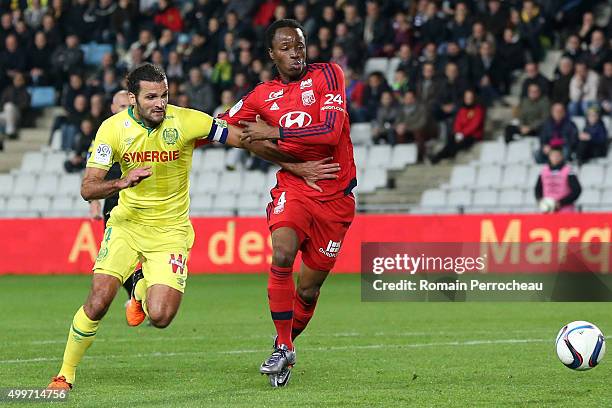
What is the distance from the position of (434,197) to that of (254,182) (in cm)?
342

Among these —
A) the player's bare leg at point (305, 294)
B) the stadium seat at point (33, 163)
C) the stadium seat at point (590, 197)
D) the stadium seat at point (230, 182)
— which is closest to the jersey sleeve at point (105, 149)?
the player's bare leg at point (305, 294)

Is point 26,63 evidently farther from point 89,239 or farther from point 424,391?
point 424,391

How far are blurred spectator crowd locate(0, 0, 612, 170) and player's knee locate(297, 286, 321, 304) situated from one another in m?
11.9

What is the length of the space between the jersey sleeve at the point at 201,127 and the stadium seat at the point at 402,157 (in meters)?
14.0

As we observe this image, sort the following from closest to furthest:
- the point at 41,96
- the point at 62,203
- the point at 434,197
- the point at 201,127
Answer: the point at 201,127
the point at 434,197
the point at 62,203
the point at 41,96

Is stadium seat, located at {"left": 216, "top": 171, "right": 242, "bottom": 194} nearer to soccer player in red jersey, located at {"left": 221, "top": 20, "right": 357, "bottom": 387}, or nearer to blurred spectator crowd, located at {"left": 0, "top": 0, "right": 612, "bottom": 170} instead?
blurred spectator crowd, located at {"left": 0, "top": 0, "right": 612, "bottom": 170}

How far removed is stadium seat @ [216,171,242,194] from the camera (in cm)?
2331

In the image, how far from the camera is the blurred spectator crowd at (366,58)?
71.3 ft

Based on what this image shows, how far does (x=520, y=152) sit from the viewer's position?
2162 centimetres

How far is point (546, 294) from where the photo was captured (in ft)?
55.6

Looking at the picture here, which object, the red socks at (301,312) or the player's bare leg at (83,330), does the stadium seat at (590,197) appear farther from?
the player's bare leg at (83,330)

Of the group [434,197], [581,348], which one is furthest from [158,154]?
[434,197]

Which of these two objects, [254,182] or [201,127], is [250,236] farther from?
[201,127]

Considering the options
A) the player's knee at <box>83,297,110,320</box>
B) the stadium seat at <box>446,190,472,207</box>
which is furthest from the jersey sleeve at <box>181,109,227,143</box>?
the stadium seat at <box>446,190,472,207</box>
